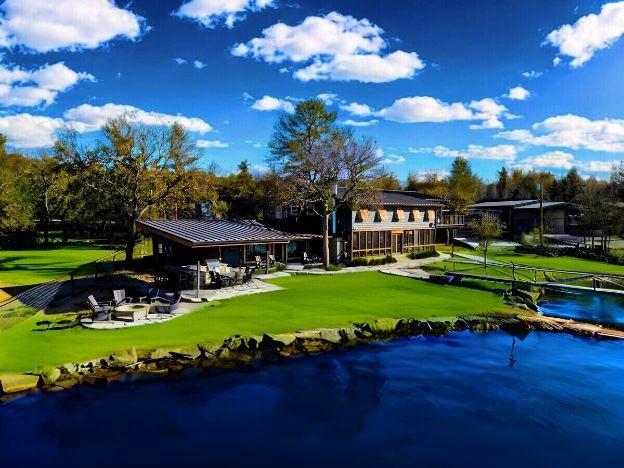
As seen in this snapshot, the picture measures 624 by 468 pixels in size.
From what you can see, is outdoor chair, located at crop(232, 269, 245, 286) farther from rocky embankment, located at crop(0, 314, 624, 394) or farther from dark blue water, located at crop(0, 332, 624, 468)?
dark blue water, located at crop(0, 332, 624, 468)

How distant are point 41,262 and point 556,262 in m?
44.7

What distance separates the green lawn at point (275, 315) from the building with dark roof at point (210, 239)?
3.35 m

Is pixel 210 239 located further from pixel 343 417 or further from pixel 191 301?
pixel 343 417

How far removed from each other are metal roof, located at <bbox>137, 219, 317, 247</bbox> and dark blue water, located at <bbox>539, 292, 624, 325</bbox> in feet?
53.5

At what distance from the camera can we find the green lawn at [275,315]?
48.7 feet

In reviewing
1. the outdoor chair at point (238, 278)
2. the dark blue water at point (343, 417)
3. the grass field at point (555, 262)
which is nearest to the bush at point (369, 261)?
the grass field at point (555, 262)

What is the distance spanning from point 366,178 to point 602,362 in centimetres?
2211

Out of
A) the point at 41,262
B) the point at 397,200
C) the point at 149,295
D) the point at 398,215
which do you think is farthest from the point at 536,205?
→ the point at 41,262

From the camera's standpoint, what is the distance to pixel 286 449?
34.6ft

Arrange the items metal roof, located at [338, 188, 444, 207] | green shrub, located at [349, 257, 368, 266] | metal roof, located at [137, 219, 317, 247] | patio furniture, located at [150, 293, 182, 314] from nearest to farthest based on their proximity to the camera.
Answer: patio furniture, located at [150, 293, 182, 314]
metal roof, located at [137, 219, 317, 247]
green shrub, located at [349, 257, 368, 266]
metal roof, located at [338, 188, 444, 207]

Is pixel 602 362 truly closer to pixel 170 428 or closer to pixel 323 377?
pixel 323 377

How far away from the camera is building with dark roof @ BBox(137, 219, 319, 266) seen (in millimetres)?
24953

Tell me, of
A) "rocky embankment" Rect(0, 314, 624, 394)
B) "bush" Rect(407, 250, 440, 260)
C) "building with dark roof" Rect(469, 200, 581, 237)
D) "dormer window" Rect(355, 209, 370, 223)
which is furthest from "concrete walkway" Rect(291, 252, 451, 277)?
"building with dark roof" Rect(469, 200, 581, 237)

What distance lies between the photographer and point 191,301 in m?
21.5
